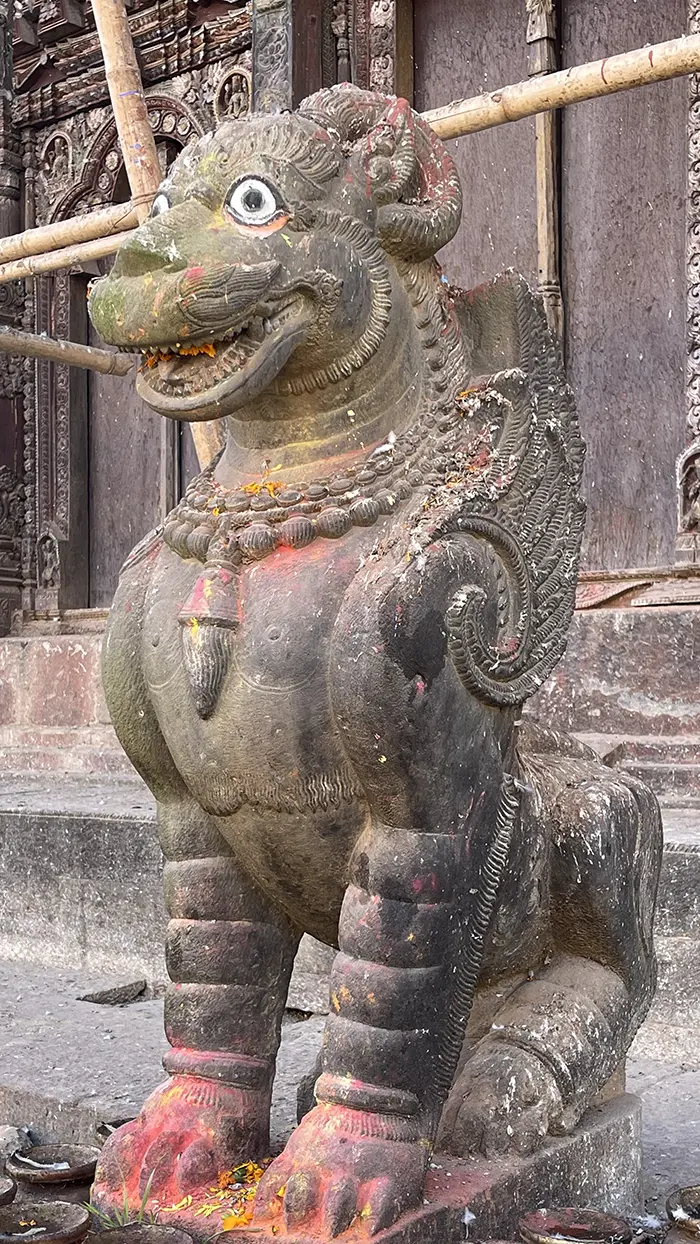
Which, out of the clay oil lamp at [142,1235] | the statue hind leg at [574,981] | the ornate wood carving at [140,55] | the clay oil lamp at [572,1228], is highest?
the ornate wood carving at [140,55]

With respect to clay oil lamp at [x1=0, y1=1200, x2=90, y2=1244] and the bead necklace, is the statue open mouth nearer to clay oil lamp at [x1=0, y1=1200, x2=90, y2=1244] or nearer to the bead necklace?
the bead necklace

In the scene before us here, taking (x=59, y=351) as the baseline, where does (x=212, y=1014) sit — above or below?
below

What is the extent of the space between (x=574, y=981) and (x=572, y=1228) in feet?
1.24

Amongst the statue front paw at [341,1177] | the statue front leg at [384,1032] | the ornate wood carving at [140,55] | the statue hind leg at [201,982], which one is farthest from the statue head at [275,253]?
the ornate wood carving at [140,55]

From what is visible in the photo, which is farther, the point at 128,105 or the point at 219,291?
the point at 128,105

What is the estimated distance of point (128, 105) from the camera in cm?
370

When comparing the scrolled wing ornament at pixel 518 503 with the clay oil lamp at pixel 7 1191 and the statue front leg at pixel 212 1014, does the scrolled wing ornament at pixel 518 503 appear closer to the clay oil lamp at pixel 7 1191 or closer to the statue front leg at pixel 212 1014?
the statue front leg at pixel 212 1014

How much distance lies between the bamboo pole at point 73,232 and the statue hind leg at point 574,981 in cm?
251

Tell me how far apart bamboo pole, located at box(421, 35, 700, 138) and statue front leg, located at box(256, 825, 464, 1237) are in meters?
2.14

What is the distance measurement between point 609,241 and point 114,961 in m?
3.04

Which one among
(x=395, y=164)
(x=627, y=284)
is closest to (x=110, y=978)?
(x=395, y=164)

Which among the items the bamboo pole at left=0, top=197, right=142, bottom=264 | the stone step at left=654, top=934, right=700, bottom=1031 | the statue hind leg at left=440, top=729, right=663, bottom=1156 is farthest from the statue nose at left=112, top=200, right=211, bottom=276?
the bamboo pole at left=0, top=197, right=142, bottom=264

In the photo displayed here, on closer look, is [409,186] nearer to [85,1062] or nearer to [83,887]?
[85,1062]

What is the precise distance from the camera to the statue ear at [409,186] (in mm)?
1752
